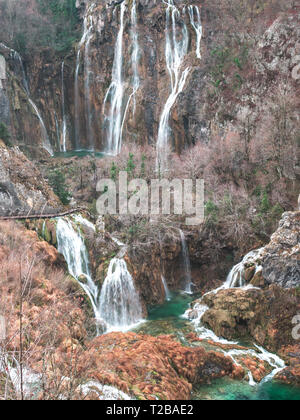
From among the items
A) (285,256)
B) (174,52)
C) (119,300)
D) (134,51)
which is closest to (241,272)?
(285,256)

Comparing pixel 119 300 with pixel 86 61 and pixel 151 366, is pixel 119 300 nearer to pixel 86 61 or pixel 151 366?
pixel 151 366

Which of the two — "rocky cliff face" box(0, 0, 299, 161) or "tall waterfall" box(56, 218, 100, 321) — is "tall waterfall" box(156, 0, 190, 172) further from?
"tall waterfall" box(56, 218, 100, 321)

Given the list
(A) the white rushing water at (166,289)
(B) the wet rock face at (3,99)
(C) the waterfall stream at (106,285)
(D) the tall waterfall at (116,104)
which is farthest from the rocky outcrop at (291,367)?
(B) the wet rock face at (3,99)

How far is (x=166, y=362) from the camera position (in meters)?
10.6

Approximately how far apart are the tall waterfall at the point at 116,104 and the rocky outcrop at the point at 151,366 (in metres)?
28.3

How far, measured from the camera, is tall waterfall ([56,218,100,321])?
16.2 meters

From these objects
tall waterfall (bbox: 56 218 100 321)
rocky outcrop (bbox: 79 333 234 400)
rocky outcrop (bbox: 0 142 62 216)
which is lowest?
rocky outcrop (bbox: 79 333 234 400)

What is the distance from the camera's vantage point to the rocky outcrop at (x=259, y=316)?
14086mm

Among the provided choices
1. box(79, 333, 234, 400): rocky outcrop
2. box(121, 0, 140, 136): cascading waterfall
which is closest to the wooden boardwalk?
box(79, 333, 234, 400): rocky outcrop

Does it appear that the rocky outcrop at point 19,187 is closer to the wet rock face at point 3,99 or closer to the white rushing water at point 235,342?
the white rushing water at point 235,342

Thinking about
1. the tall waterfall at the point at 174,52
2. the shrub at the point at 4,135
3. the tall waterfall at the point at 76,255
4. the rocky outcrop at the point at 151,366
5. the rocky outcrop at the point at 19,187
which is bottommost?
the rocky outcrop at the point at 151,366

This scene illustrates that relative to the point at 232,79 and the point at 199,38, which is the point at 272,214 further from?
the point at 199,38

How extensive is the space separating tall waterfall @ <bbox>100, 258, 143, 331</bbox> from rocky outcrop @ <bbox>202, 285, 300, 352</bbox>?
3.88 meters

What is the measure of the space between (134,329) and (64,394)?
11034 millimetres
